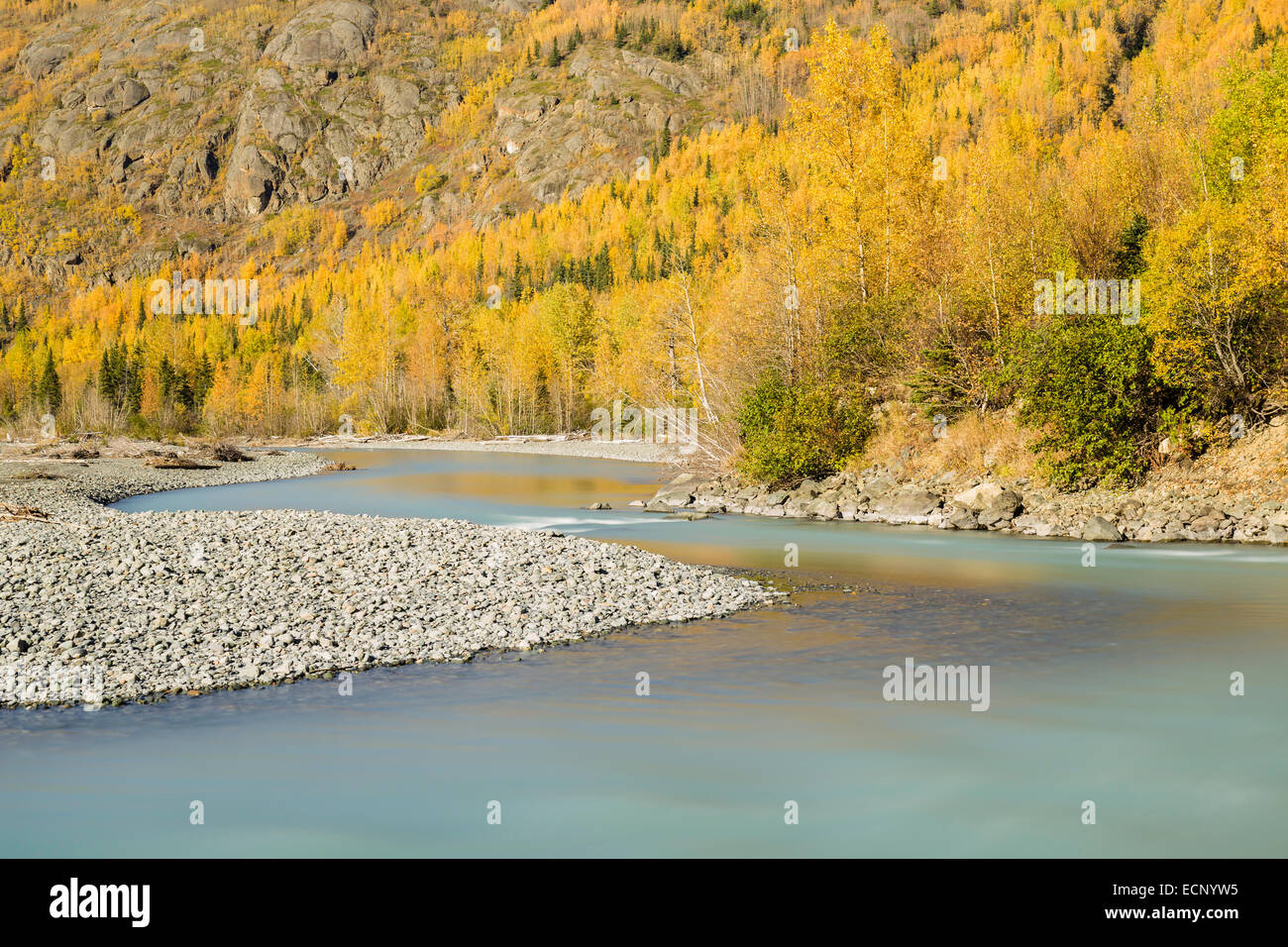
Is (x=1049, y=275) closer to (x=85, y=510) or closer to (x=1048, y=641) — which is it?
(x=1048, y=641)

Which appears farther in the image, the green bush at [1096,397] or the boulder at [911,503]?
the boulder at [911,503]

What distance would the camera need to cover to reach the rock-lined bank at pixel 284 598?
13109 mm

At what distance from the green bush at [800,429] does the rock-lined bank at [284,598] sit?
13697mm

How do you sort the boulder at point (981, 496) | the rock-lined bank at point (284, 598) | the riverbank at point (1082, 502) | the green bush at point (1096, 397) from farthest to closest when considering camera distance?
the boulder at point (981, 496) < the green bush at point (1096, 397) < the riverbank at point (1082, 502) < the rock-lined bank at point (284, 598)

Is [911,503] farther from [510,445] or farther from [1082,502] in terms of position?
[510,445]

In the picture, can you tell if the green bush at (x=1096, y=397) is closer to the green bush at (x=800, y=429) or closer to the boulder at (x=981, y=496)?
the boulder at (x=981, y=496)

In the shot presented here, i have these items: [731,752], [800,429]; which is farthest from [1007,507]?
[731,752]

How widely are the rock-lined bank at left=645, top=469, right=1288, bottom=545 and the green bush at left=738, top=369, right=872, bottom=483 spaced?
747 millimetres

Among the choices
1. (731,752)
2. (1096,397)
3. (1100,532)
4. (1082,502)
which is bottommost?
(731,752)

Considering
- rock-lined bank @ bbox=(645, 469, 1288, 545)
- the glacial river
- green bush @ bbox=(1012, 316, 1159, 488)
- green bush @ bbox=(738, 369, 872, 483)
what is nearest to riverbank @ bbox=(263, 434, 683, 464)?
green bush @ bbox=(738, 369, 872, 483)

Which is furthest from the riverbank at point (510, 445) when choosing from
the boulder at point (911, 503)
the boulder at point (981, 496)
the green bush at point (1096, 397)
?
the green bush at point (1096, 397)

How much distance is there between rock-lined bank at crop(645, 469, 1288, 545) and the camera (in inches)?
999

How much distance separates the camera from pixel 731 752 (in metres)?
10.6

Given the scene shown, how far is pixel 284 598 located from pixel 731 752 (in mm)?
9109
